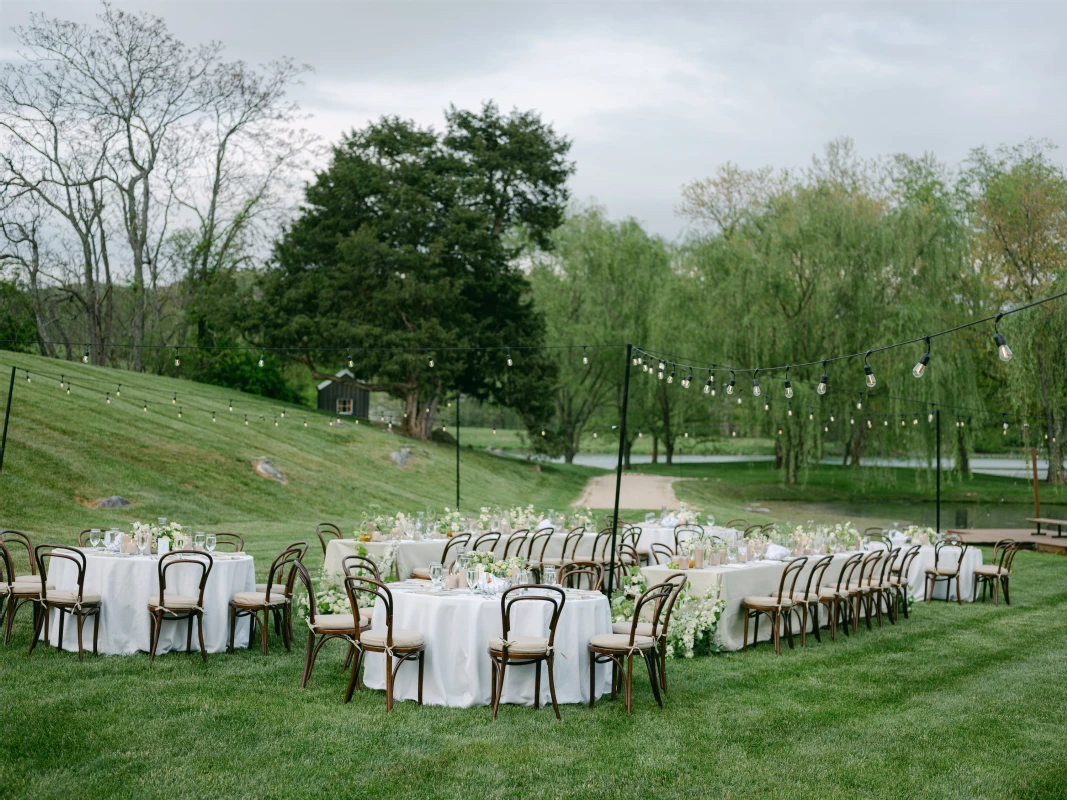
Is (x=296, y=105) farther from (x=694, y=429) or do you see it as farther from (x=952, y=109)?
(x=952, y=109)

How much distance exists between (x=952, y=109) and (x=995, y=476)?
3146 cm

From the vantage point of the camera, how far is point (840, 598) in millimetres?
10789

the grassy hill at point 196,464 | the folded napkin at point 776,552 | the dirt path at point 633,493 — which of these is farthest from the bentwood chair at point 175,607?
the dirt path at point 633,493

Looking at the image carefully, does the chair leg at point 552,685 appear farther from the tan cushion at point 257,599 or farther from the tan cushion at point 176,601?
the tan cushion at point 176,601

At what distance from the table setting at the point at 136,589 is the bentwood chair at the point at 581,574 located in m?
3.09

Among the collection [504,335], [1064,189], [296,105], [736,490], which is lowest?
[736,490]

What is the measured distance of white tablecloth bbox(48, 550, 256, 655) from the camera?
329 inches

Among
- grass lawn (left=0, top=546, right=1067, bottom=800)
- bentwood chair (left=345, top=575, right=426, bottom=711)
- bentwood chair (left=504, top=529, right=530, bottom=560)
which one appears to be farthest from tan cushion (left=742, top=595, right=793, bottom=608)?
bentwood chair (left=345, top=575, right=426, bottom=711)

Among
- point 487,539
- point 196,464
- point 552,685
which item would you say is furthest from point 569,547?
point 196,464

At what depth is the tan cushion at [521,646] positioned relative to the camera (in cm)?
684

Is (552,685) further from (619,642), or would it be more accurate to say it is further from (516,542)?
(516,542)

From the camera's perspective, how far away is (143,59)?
116 ft

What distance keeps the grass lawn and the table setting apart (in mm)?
261

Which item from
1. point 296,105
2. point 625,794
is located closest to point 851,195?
point 296,105
